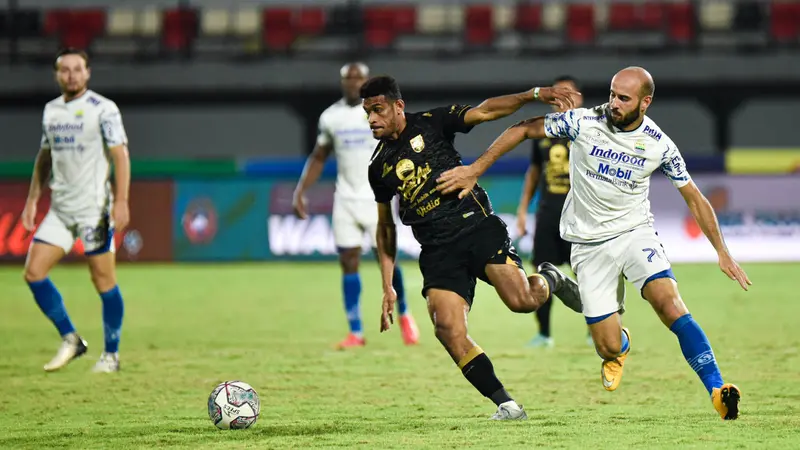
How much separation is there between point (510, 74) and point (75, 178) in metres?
18.0

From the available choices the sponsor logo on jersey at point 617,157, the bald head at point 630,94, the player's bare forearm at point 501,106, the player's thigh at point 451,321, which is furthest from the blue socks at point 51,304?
the bald head at point 630,94

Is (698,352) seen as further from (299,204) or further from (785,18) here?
(785,18)

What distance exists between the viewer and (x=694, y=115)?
92.8ft

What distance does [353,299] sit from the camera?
10945 millimetres

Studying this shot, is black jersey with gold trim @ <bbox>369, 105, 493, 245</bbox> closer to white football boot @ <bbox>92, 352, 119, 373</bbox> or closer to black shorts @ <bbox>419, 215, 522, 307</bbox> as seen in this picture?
black shorts @ <bbox>419, 215, 522, 307</bbox>

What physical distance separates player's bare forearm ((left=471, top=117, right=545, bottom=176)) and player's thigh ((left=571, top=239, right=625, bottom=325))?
834mm

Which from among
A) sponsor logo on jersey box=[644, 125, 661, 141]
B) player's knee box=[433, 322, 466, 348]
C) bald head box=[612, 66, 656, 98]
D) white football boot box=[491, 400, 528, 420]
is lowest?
white football boot box=[491, 400, 528, 420]

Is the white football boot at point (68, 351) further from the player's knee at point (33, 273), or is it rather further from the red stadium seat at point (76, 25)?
the red stadium seat at point (76, 25)

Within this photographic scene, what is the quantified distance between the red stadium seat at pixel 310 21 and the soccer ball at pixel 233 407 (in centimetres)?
2081

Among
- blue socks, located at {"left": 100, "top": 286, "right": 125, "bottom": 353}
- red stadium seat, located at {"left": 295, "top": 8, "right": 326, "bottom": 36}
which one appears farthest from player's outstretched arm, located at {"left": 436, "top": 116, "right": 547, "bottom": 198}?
red stadium seat, located at {"left": 295, "top": 8, "right": 326, "bottom": 36}

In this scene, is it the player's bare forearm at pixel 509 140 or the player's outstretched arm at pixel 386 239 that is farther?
the player's outstretched arm at pixel 386 239

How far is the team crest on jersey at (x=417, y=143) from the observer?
7051 millimetres

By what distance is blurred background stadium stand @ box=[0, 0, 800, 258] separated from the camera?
2634cm

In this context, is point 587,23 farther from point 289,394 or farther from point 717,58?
point 289,394
